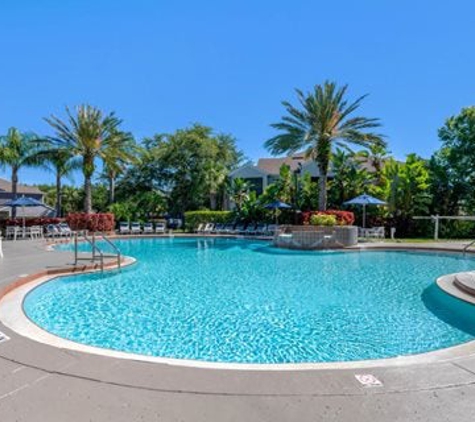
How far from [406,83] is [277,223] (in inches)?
460

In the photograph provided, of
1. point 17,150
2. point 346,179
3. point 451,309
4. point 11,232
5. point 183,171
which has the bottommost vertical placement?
point 451,309

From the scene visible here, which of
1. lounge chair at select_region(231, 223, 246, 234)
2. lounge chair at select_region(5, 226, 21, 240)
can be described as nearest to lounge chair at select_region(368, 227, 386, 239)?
lounge chair at select_region(231, 223, 246, 234)

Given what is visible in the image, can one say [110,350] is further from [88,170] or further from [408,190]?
[408,190]

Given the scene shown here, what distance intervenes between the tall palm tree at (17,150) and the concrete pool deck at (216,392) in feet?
88.5

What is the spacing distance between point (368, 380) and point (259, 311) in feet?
14.2

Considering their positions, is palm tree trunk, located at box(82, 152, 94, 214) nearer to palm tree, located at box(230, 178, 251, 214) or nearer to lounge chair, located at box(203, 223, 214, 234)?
lounge chair, located at box(203, 223, 214, 234)

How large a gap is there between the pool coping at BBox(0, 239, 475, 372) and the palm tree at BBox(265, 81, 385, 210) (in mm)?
14140

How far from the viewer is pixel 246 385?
11.1 feet

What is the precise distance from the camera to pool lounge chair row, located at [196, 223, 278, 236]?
25016 millimetres

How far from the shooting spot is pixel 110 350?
5129 mm

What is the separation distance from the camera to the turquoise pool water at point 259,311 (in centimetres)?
582

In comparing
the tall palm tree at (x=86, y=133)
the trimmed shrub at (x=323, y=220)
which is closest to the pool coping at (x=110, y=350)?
the trimmed shrub at (x=323, y=220)

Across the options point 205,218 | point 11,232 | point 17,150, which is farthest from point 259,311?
point 17,150

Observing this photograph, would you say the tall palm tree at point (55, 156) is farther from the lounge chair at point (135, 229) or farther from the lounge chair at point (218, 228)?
the lounge chair at point (218, 228)
